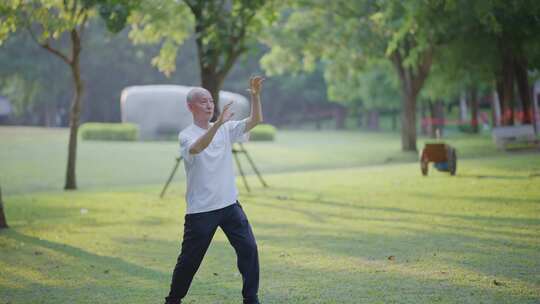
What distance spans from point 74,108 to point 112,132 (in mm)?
23175

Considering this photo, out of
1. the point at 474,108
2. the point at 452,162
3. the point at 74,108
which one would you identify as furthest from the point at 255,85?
the point at 474,108

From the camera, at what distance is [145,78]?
226 feet

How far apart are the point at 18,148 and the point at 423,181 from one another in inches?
901

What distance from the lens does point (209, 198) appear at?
5.53 m

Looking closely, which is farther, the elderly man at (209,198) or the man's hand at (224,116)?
the elderly man at (209,198)

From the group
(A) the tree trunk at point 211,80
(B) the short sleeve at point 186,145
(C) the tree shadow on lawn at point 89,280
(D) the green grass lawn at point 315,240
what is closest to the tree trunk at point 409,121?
(D) the green grass lawn at point 315,240

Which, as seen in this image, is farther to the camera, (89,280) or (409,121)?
(409,121)

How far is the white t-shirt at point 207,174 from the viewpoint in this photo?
5516 mm

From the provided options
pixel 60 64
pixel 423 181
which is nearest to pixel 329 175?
pixel 423 181

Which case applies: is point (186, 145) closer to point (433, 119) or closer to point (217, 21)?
point (217, 21)

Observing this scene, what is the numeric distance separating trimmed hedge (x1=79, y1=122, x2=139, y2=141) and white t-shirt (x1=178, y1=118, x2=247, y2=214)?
120 ft

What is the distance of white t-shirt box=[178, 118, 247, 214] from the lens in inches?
217

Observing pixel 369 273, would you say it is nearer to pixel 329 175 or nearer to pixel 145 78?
pixel 329 175

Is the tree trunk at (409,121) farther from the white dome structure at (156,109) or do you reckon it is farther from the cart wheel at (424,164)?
the white dome structure at (156,109)
